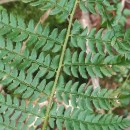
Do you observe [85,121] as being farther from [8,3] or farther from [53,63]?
[8,3]

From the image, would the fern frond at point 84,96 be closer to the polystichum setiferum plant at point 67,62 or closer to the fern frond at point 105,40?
the polystichum setiferum plant at point 67,62

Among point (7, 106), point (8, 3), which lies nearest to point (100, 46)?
point (7, 106)

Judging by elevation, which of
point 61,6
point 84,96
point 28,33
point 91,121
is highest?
point 61,6

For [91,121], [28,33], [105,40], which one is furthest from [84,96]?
[28,33]

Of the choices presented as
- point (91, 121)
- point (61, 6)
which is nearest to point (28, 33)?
point (61, 6)

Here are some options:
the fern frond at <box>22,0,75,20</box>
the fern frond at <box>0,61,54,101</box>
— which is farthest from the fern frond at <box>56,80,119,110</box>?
the fern frond at <box>22,0,75,20</box>

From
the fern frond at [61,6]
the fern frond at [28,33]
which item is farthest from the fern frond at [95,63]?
the fern frond at [61,6]

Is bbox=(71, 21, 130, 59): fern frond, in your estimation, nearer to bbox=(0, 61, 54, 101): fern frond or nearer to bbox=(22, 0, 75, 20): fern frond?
bbox=(22, 0, 75, 20): fern frond

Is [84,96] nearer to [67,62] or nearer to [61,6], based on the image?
[67,62]

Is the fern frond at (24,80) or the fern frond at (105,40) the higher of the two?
the fern frond at (105,40)

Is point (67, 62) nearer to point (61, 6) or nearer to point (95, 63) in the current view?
point (95, 63)

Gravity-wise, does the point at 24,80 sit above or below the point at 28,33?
below

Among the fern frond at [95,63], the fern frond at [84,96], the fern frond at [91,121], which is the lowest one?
the fern frond at [91,121]
